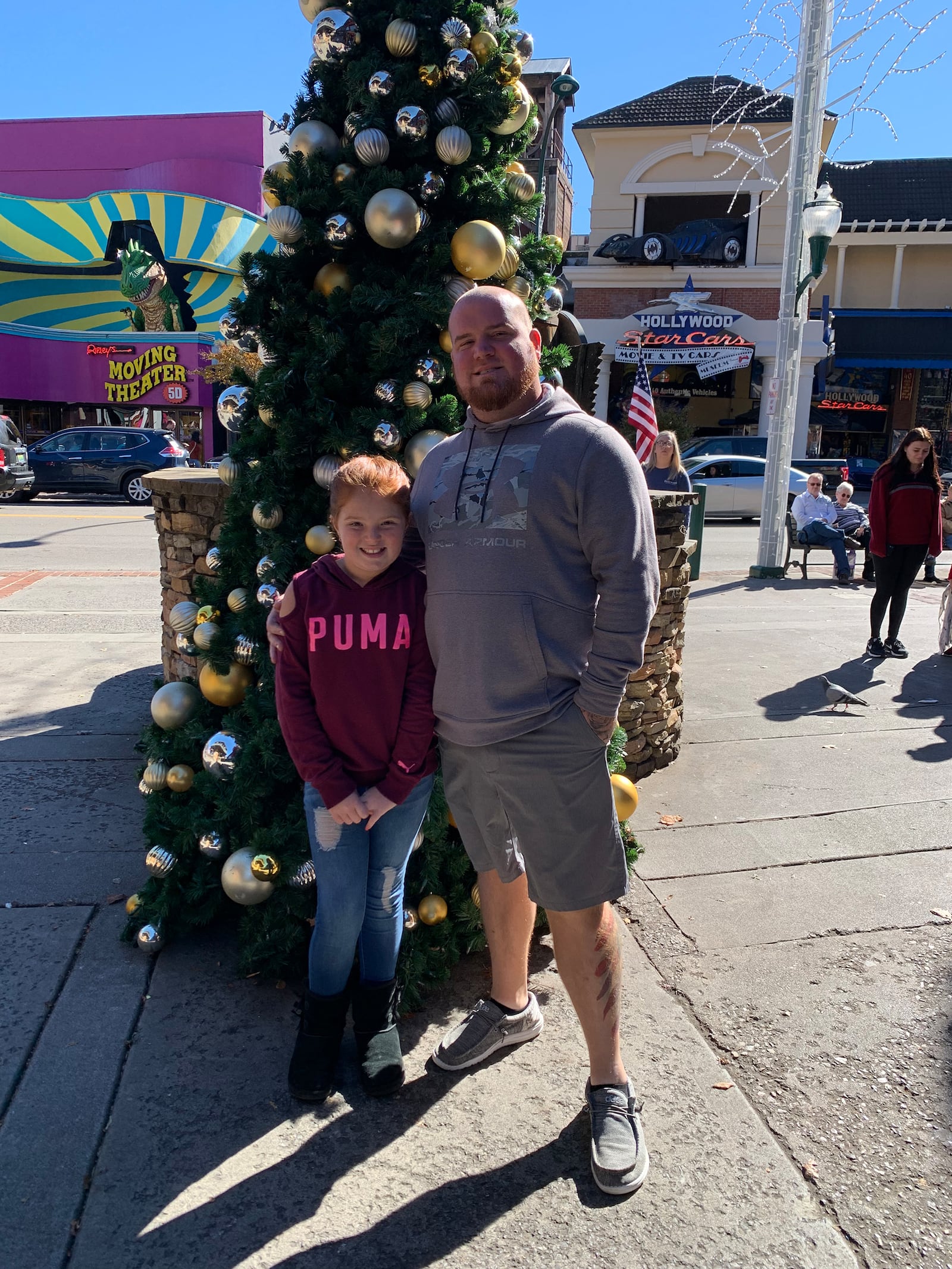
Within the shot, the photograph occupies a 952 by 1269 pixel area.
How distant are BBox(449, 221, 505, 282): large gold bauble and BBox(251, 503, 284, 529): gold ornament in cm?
95

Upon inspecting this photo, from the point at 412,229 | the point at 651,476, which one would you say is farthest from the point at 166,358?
the point at 412,229

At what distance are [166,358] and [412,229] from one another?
26.8 meters

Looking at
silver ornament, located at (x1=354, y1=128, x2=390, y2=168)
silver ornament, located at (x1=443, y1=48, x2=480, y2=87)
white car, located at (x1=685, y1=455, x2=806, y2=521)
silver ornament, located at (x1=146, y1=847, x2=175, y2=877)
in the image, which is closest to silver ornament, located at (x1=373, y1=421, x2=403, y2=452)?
silver ornament, located at (x1=354, y1=128, x2=390, y2=168)

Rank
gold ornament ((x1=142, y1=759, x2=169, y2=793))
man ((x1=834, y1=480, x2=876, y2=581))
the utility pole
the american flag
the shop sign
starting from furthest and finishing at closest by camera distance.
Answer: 1. the shop sign
2. man ((x1=834, y1=480, x2=876, y2=581))
3. the utility pole
4. the american flag
5. gold ornament ((x1=142, y1=759, x2=169, y2=793))

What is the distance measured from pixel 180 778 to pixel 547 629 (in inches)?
66.1

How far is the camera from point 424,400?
2980 mm

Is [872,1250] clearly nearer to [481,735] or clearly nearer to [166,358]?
[481,735]

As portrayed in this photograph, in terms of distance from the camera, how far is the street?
2123mm

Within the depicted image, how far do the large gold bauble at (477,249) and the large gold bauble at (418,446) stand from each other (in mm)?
406

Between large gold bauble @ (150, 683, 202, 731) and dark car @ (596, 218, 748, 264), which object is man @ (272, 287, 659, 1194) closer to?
large gold bauble @ (150, 683, 202, 731)

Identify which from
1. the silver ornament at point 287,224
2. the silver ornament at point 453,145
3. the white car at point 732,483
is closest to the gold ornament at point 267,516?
the silver ornament at point 287,224

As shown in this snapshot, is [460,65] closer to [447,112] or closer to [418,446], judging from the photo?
[447,112]

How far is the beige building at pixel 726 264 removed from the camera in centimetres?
2630

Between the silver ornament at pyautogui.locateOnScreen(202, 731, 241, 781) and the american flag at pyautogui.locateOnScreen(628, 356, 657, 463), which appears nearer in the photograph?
the silver ornament at pyautogui.locateOnScreen(202, 731, 241, 781)
